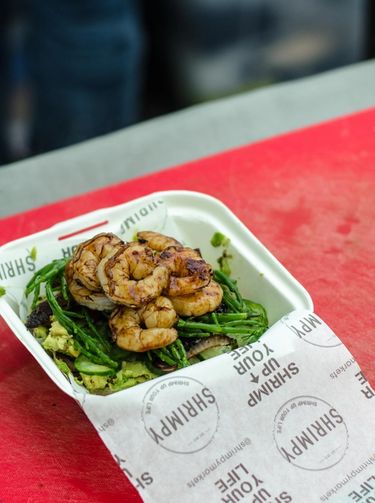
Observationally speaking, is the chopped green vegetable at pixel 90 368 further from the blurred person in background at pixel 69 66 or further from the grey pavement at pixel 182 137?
the blurred person in background at pixel 69 66

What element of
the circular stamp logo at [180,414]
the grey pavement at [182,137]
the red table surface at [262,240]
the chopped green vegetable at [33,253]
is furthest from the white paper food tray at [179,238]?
the grey pavement at [182,137]

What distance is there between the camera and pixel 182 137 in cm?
292

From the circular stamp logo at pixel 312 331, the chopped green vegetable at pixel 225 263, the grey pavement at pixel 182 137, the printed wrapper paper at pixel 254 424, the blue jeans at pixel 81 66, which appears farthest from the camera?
the blue jeans at pixel 81 66

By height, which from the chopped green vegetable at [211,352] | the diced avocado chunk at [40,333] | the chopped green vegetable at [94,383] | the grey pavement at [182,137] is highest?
the diced avocado chunk at [40,333]

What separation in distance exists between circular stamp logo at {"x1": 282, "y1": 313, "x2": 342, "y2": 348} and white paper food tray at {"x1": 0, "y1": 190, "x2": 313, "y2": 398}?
0.10 meters

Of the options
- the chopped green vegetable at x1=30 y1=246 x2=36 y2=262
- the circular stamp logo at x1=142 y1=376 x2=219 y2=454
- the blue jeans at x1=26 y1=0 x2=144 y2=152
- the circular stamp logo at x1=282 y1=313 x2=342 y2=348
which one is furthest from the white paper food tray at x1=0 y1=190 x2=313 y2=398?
the blue jeans at x1=26 y1=0 x2=144 y2=152

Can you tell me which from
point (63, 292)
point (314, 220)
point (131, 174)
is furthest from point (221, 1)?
point (63, 292)

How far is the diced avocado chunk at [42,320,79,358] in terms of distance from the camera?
6.04 feet

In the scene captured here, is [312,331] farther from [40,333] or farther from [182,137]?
[182,137]

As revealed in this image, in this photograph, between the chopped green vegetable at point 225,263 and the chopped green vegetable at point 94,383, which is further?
the chopped green vegetable at point 225,263

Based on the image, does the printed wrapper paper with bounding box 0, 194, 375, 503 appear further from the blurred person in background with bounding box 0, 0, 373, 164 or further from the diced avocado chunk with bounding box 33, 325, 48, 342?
the blurred person in background with bounding box 0, 0, 373, 164

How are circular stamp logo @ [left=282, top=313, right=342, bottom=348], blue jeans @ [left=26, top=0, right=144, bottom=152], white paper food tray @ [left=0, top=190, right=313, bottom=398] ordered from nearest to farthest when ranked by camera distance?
circular stamp logo @ [left=282, top=313, right=342, bottom=348], white paper food tray @ [left=0, top=190, right=313, bottom=398], blue jeans @ [left=26, top=0, right=144, bottom=152]

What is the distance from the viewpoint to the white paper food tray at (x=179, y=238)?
1986 mm

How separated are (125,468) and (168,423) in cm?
11
